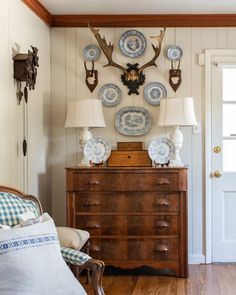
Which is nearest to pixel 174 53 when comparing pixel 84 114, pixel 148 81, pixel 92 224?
pixel 148 81

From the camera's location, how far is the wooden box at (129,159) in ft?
14.6

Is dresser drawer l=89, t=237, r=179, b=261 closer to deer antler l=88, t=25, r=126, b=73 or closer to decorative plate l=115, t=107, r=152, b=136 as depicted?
decorative plate l=115, t=107, r=152, b=136

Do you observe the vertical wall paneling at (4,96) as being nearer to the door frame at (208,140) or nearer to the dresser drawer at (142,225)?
the dresser drawer at (142,225)

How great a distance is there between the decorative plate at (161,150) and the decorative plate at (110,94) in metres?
0.62

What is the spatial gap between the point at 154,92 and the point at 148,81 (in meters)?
0.12

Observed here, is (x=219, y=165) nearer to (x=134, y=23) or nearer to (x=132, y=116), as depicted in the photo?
(x=132, y=116)

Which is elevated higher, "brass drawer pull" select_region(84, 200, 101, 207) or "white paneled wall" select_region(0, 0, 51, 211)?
"white paneled wall" select_region(0, 0, 51, 211)

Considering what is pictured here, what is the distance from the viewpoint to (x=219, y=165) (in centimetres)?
476

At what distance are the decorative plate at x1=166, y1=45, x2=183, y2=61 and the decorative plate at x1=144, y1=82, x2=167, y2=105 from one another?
0.28 metres

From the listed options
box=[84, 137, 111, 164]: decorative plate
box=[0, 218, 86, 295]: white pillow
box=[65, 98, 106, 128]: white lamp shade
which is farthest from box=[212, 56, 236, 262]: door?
box=[0, 218, 86, 295]: white pillow

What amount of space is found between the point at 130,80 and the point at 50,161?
1.09 meters

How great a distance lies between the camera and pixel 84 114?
4328 mm

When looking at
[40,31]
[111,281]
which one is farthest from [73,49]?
[111,281]

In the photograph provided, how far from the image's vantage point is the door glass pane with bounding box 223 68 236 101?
187 inches
